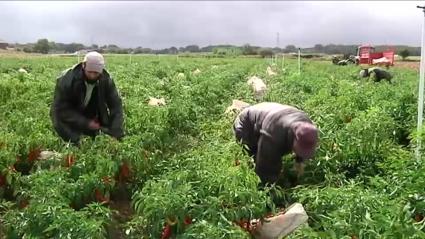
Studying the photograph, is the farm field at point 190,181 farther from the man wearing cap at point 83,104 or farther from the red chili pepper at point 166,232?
the man wearing cap at point 83,104

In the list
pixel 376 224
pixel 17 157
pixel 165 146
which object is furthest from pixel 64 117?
pixel 376 224

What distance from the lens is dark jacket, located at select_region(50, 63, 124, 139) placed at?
5691 millimetres

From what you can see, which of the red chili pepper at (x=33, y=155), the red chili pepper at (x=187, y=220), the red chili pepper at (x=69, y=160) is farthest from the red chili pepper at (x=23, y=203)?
the red chili pepper at (x=187, y=220)

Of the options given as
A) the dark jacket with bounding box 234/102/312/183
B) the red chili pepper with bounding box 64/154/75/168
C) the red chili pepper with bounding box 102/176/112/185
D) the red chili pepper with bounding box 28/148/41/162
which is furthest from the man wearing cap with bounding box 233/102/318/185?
the red chili pepper with bounding box 28/148/41/162

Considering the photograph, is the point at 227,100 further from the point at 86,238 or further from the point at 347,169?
the point at 86,238

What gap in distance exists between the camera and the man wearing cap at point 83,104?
5.69 metres

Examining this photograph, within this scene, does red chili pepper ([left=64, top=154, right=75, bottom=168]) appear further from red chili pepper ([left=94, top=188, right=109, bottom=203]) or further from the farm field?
red chili pepper ([left=94, top=188, right=109, bottom=203])

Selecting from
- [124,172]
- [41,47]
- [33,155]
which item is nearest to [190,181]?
[124,172]

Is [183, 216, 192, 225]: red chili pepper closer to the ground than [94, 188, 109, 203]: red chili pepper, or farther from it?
farther from it

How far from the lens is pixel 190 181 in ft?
14.4

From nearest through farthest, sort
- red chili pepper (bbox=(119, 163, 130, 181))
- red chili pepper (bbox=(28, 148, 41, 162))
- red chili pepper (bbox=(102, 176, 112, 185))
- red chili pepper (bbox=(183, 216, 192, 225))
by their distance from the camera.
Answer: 1. red chili pepper (bbox=(183, 216, 192, 225))
2. red chili pepper (bbox=(102, 176, 112, 185))
3. red chili pepper (bbox=(119, 163, 130, 181))
4. red chili pepper (bbox=(28, 148, 41, 162))

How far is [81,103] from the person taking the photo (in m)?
5.85

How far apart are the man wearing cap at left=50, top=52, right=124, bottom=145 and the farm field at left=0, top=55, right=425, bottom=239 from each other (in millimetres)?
219

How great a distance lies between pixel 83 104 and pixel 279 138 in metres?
2.06
